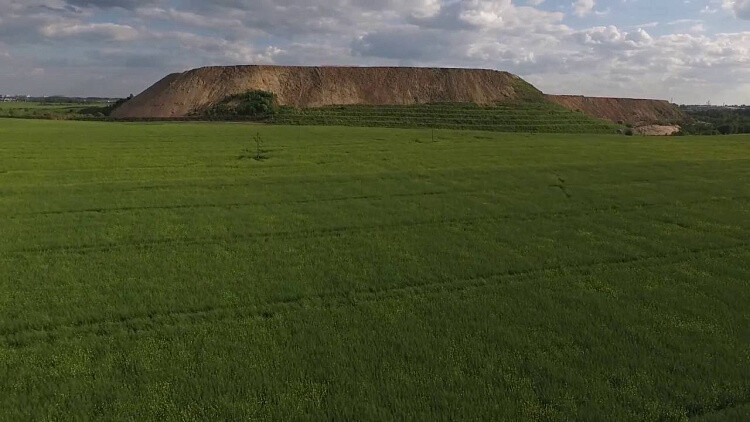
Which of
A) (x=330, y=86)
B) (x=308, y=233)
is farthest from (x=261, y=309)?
Answer: (x=330, y=86)

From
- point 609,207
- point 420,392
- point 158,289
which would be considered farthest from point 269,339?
point 609,207

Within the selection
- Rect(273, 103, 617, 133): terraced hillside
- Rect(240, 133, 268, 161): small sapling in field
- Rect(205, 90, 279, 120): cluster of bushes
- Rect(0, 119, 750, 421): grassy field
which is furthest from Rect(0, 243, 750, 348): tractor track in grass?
Rect(205, 90, 279, 120): cluster of bushes

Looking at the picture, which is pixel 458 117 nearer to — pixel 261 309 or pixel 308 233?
pixel 308 233

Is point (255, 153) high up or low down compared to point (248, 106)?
down

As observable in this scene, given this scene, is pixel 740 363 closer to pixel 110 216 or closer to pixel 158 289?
pixel 158 289

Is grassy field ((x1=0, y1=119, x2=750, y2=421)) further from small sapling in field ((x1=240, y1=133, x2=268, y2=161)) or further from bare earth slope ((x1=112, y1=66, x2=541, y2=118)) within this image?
bare earth slope ((x1=112, y1=66, x2=541, y2=118))

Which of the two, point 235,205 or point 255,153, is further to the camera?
point 255,153
